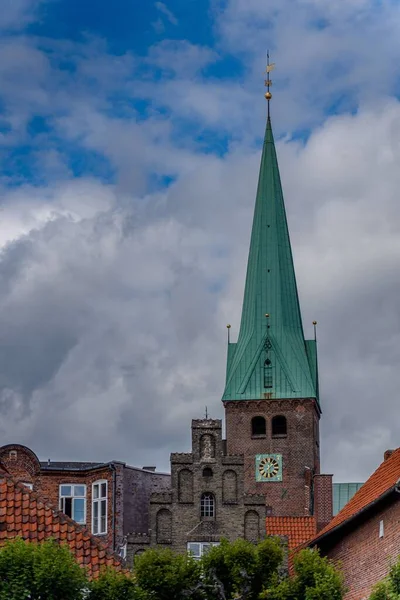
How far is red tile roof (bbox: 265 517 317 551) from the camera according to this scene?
65125 mm

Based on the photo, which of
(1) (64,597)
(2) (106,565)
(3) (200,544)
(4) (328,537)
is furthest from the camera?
(3) (200,544)

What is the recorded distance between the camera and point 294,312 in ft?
322

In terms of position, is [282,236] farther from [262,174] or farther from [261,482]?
[261,482]

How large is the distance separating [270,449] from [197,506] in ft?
104

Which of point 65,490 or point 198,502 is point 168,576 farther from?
point 65,490

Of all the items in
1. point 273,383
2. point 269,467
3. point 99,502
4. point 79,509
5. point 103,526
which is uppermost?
point 273,383

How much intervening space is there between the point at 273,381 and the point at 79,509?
3175cm

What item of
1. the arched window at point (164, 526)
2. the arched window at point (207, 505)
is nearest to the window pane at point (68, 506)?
the arched window at point (164, 526)

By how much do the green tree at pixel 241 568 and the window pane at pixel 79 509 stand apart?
25.7m

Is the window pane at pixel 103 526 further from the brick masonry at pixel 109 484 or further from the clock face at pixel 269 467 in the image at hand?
the clock face at pixel 269 467

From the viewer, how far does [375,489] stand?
45.5 metres

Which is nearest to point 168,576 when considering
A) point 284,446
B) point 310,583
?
point 310,583

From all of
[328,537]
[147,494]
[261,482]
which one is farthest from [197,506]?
[261,482]

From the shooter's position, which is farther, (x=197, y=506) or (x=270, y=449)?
(x=270, y=449)
